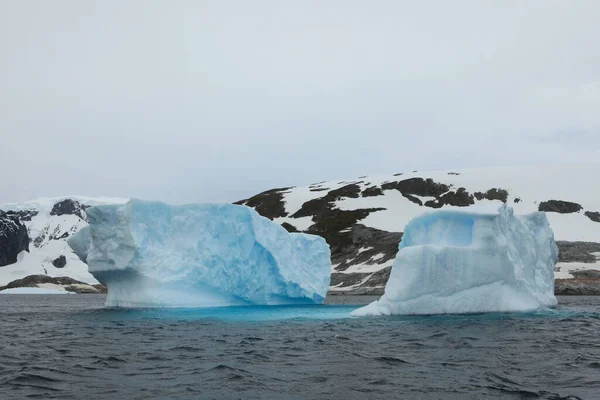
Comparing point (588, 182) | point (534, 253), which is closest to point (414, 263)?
point (534, 253)

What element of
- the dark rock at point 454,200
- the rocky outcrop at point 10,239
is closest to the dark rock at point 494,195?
the dark rock at point 454,200

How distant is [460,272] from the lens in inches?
913

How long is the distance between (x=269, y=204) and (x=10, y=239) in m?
79.5

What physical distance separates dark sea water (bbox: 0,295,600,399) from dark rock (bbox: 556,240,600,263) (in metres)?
43.0

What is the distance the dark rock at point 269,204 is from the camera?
94694 millimetres

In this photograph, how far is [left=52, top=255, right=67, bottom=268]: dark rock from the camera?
151 meters

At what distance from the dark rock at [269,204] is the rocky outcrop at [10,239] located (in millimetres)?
71486

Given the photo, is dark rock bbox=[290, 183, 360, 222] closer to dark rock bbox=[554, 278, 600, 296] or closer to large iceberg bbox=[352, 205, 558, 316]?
dark rock bbox=[554, 278, 600, 296]

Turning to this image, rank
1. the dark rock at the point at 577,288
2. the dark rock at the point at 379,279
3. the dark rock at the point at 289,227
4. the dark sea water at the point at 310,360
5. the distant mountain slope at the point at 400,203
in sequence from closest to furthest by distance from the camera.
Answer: the dark sea water at the point at 310,360 < the dark rock at the point at 577,288 < the dark rock at the point at 379,279 < the distant mountain slope at the point at 400,203 < the dark rock at the point at 289,227

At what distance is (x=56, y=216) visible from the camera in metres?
194

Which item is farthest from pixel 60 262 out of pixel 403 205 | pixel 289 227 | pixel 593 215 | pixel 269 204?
pixel 593 215

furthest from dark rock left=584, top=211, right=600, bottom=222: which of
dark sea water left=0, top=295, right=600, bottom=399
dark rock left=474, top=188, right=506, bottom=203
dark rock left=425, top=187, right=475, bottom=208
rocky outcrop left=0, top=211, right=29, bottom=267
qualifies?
rocky outcrop left=0, top=211, right=29, bottom=267

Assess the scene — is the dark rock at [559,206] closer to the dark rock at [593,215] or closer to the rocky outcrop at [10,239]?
the dark rock at [593,215]

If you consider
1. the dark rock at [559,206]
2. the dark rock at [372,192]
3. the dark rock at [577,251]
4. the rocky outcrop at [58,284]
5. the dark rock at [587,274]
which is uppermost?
the dark rock at [372,192]
